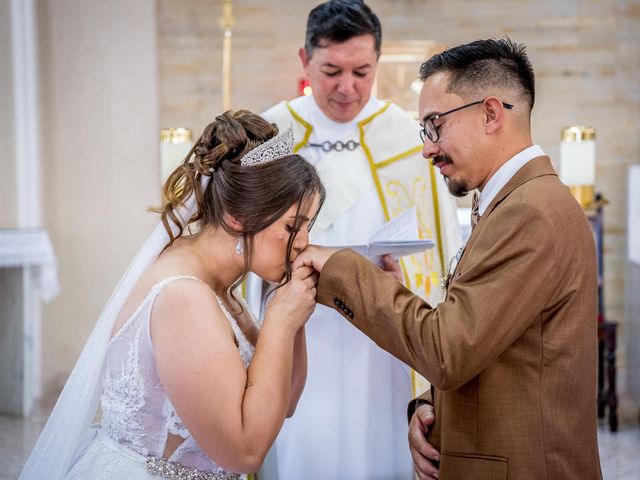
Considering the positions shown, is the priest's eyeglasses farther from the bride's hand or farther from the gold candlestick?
the gold candlestick

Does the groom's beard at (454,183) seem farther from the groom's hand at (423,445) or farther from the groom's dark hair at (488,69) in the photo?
the groom's hand at (423,445)

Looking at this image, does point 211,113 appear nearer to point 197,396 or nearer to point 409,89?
point 409,89

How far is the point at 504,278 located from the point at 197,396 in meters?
0.77

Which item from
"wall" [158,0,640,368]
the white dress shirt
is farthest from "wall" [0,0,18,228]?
the white dress shirt

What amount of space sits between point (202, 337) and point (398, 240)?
2.93ft

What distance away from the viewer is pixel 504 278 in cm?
201

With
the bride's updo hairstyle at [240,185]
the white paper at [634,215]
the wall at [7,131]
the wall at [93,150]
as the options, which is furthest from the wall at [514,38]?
the bride's updo hairstyle at [240,185]

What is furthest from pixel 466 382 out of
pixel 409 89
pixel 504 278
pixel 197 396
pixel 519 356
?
pixel 409 89

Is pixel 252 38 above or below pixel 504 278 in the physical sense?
above

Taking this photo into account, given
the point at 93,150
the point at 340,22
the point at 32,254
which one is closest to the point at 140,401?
the point at 340,22

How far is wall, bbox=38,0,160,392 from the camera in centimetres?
Result: 705

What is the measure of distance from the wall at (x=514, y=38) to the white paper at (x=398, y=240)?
4.47 metres

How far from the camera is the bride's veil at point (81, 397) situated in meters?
2.36

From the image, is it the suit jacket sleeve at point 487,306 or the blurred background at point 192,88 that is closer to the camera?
the suit jacket sleeve at point 487,306
